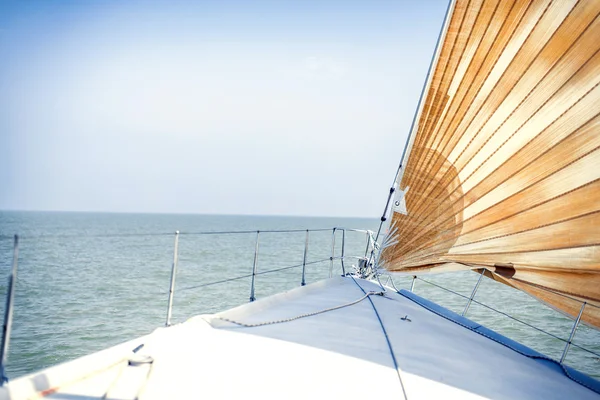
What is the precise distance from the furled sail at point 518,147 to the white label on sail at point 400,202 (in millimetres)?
292

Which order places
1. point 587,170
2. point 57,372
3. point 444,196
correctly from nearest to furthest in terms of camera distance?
point 57,372 < point 587,170 < point 444,196

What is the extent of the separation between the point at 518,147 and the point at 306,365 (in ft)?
8.14

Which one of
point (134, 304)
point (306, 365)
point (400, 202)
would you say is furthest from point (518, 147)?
point (134, 304)

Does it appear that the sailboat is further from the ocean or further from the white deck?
the ocean

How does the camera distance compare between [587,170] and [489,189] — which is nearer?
[587,170]

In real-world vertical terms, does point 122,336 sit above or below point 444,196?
below

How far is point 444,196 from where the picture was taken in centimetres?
471

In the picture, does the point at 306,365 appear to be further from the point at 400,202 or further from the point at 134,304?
the point at 134,304

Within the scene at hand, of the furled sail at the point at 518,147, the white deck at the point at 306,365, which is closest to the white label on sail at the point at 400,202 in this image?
the furled sail at the point at 518,147

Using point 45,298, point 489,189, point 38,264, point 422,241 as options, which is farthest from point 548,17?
point 38,264

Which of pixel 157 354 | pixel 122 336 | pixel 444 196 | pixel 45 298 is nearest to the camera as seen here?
pixel 157 354

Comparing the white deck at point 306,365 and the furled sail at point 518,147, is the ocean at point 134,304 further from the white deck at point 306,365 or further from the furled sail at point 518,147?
the furled sail at point 518,147

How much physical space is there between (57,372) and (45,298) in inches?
461

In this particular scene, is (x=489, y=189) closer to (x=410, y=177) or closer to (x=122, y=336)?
(x=410, y=177)
